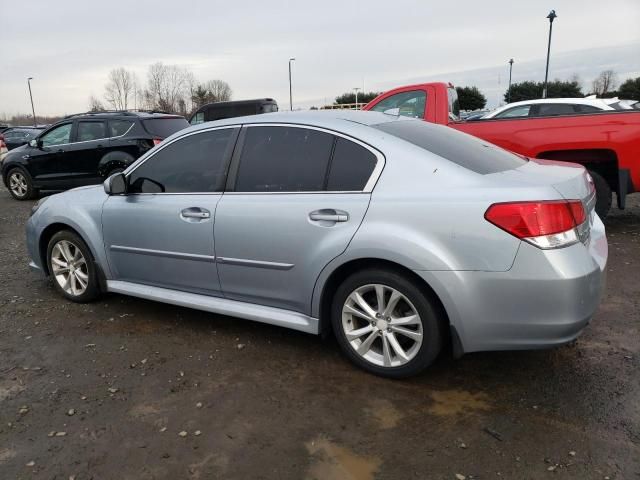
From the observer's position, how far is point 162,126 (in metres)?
9.85

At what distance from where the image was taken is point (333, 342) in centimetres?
378

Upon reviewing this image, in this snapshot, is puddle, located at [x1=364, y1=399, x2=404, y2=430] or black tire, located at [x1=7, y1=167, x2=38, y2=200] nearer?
puddle, located at [x1=364, y1=399, x2=404, y2=430]

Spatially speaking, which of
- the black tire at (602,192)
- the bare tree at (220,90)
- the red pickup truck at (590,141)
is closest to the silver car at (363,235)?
the red pickup truck at (590,141)

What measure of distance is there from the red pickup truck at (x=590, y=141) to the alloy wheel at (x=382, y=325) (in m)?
3.56

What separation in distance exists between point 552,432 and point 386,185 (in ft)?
5.06

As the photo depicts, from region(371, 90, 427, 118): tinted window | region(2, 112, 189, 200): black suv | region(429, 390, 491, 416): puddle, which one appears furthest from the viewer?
region(2, 112, 189, 200): black suv

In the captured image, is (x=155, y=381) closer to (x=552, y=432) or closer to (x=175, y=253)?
(x=175, y=253)

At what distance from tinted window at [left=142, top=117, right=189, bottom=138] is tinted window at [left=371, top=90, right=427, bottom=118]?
4059mm

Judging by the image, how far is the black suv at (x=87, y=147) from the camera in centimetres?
963

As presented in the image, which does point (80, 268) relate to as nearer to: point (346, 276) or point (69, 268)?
point (69, 268)

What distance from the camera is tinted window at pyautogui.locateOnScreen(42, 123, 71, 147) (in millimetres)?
10352

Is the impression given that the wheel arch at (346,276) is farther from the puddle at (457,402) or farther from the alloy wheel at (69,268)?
the alloy wheel at (69,268)

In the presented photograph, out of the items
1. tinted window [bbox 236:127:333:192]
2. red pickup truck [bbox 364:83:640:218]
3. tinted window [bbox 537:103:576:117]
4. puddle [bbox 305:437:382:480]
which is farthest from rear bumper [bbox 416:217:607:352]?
tinted window [bbox 537:103:576:117]

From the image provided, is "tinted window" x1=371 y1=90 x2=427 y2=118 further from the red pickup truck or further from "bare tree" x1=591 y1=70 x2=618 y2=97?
"bare tree" x1=591 y1=70 x2=618 y2=97
